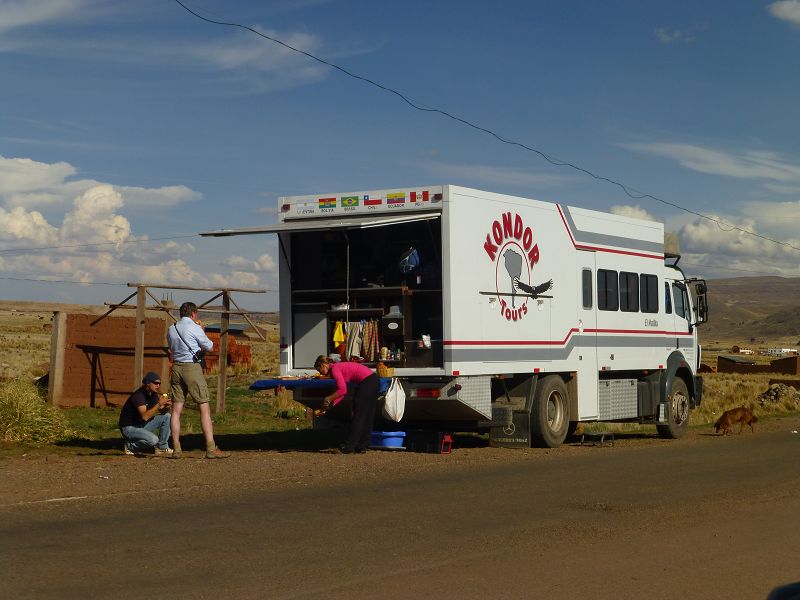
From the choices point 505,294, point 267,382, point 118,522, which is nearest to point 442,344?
point 505,294

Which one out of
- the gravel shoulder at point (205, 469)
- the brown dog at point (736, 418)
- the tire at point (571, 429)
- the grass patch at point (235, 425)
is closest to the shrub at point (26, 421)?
the grass patch at point (235, 425)

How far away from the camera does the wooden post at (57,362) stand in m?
22.3

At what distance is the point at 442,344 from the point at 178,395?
3.43m

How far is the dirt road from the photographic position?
7.09m

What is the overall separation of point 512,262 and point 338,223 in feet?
8.73

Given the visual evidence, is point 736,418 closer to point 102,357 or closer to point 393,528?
point 393,528

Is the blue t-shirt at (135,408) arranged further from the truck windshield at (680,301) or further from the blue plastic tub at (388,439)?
the truck windshield at (680,301)

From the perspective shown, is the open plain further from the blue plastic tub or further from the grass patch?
the grass patch

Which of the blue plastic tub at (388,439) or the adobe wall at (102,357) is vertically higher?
the adobe wall at (102,357)

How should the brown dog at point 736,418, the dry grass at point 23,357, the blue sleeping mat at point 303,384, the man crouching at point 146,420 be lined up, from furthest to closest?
1. the dry grass at point 23,357
2. the brown dog at point 736,418
3. the blue sleeping mat at point 303,384
4. the man crouching at point 146,420

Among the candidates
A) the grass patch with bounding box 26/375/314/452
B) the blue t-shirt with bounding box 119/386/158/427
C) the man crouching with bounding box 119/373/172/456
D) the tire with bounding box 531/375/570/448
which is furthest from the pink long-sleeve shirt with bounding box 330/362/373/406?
the tire with bounding box 531/375/570/448

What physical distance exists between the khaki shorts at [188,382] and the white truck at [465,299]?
68.1 inches

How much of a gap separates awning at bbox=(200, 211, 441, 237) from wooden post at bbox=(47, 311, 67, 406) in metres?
8.60

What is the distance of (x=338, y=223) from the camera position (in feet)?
47.7
